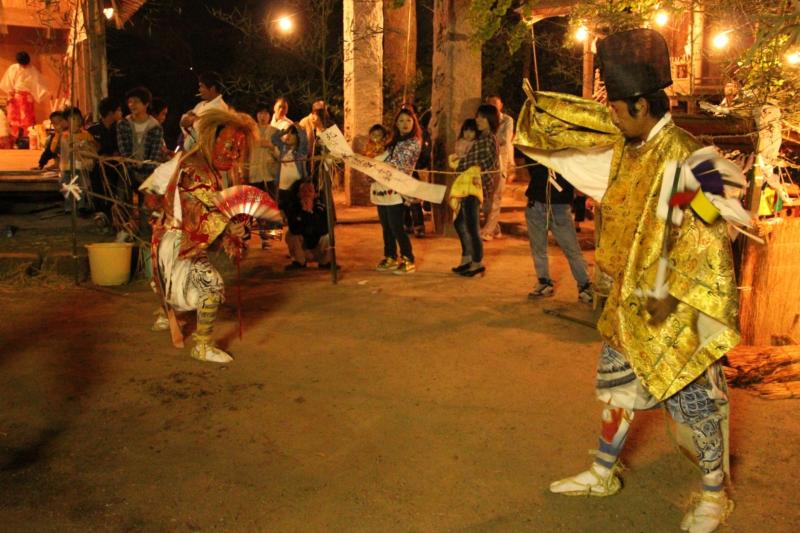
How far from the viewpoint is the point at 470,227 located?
348 inches

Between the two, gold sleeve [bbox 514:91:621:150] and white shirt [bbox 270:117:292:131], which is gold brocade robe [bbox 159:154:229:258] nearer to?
gold sleeve [bbox 514:91:621:150]

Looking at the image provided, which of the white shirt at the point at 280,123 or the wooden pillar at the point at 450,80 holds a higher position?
the wooden pillar at the point at 450,80

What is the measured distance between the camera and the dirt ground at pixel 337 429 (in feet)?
12.3

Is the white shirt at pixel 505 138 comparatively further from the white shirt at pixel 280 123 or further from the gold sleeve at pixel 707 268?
the gold sleeve at pixel 707 268

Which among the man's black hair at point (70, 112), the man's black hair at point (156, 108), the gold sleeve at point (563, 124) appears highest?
the man's black hair at point (156, 108)

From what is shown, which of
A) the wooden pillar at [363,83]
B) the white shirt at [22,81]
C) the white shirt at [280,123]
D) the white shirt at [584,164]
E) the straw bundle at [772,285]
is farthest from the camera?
the white shirt at [22,81]

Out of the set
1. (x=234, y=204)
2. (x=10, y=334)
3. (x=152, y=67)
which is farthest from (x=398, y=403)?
(x=152, y=67)

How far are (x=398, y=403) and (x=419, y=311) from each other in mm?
2358

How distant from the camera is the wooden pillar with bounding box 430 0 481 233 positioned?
11.7 metres

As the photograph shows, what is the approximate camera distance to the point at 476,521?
3.67 m

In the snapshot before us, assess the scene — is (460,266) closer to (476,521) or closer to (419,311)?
(419,311)

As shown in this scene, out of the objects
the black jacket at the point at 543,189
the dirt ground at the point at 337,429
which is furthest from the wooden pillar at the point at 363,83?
the dirt ground at the point at 337,429

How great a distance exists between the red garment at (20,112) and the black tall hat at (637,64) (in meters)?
15.1

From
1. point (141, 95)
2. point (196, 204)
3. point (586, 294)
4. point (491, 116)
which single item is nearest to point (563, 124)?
point (196, 204)
